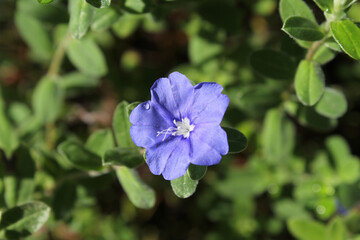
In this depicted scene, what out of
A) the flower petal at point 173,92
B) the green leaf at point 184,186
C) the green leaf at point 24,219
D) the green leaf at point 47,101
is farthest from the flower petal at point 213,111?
the green leaf at point 47,101

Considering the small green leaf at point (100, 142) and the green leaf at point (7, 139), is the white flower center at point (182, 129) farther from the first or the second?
the green leaf at point (7, 139)

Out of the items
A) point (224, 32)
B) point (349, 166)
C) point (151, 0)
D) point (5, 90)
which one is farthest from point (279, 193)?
point (5, 90)

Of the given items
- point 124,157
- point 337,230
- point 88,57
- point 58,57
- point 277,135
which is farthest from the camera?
point 58,57

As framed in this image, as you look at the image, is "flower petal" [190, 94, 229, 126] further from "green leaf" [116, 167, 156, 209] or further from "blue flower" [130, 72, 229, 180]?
"green leaf" [116, 167, 156, 209]

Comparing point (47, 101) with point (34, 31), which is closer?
point (47, 101)

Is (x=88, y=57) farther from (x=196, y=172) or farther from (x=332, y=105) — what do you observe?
(x=332, y=105)

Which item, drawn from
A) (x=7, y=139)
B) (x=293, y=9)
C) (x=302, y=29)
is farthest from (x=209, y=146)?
(x=7, y=139)

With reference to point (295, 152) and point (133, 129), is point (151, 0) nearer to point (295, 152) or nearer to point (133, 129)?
point (133, 129)

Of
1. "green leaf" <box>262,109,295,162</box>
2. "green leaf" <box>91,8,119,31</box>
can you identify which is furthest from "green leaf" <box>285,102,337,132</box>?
"green leaf" <box>91,8,119,31</box>
